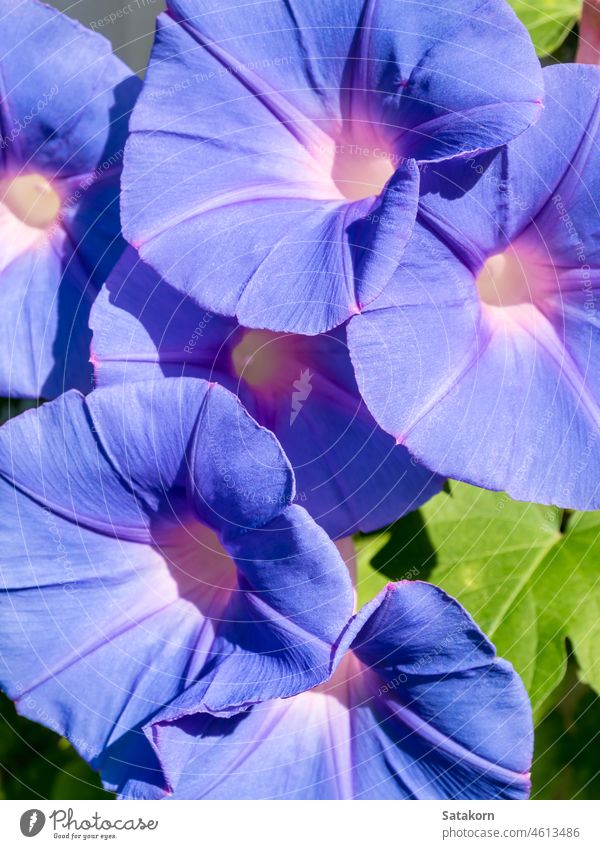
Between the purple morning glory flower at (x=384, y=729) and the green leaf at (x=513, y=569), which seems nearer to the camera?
the purple morning glory flower at (x=384, y=729)

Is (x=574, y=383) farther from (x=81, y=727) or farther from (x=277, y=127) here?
(x=81, y=727)

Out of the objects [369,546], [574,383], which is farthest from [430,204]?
[369,546]

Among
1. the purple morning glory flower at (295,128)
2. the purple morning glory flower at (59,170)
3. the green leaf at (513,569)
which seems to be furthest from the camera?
the green leaf at (513,569)
